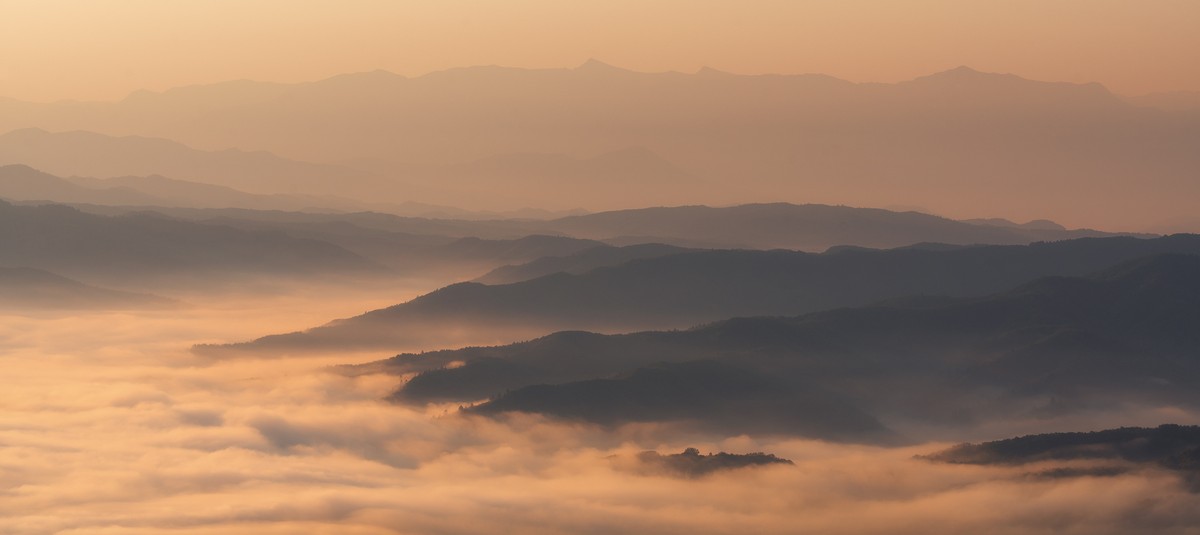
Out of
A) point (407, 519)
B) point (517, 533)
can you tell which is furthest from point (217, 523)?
point (517, 533)

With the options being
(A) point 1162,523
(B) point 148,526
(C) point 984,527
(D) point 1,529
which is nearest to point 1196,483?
(A) point 1162,523

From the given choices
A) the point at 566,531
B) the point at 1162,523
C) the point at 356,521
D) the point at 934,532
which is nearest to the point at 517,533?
the point at 566,531

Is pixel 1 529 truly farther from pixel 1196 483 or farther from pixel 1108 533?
pixel 1196 483

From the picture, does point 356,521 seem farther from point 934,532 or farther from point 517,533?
point 934,532

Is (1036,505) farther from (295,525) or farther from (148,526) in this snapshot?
(148,526)

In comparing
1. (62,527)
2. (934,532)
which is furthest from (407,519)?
(934,532)

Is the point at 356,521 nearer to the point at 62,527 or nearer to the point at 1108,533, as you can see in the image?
the point at 62,527
